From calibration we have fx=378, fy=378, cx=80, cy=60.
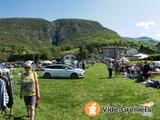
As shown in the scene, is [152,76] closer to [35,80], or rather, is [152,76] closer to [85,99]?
[85,99]

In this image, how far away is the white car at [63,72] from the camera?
40.9 m

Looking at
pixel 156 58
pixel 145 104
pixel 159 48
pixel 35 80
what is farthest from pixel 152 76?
pixel 159 48

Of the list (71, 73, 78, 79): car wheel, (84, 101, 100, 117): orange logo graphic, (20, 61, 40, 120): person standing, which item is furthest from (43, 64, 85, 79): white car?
(20, 61, 40, 120): person standing

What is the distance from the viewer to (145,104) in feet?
53.3

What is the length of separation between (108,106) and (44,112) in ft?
9.36

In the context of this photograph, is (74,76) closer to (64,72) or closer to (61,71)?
(64,72)

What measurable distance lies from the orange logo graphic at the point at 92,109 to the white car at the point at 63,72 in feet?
73.2

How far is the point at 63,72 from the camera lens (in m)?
41.3

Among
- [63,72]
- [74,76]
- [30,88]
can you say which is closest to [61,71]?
[63,72]

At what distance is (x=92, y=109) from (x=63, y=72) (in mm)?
24273

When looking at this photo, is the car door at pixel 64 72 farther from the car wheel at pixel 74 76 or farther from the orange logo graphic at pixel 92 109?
the orange logo graphic at pixel 92 109

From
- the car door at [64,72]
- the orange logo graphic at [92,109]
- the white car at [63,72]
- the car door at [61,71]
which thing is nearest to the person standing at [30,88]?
the orange logo graphic at [92,109]

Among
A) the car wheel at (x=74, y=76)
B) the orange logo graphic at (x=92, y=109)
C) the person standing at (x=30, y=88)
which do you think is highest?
the person standing at (x=30, y=88)

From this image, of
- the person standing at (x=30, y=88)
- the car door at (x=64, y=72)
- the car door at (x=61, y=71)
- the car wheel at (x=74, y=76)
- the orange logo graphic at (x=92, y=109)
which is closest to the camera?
the person standing at (x=30, y=88)
